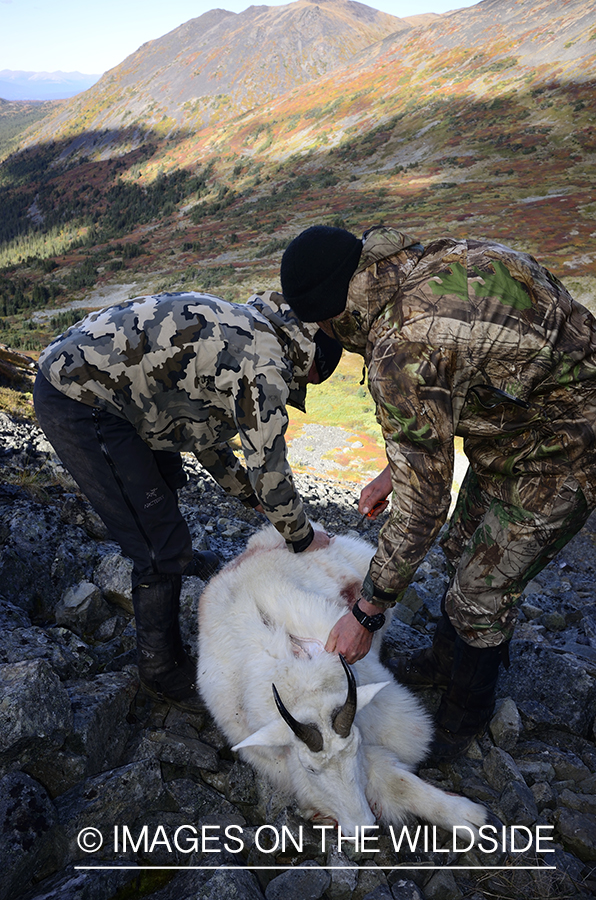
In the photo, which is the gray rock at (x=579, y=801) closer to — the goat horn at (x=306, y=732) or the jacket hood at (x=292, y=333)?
the goat horn at (x=306, y=732)

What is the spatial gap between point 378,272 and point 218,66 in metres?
109

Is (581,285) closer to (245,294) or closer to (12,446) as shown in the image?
(245,294)

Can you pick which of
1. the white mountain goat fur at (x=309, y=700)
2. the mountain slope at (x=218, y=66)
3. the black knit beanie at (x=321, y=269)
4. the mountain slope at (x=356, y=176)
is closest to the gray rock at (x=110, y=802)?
the white mountain goat fur at (x=309, y=700)

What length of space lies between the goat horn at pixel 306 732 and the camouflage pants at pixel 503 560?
3.13 feet

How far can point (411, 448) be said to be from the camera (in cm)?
204

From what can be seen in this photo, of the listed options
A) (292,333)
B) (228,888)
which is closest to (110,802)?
(228,888)

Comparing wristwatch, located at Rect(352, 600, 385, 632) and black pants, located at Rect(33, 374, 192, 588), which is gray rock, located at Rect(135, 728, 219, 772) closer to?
black pants, located at Rect(33, 374, 192, 588)

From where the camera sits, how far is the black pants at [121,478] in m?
2.60

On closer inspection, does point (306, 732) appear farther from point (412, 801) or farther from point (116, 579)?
point (116, 579)

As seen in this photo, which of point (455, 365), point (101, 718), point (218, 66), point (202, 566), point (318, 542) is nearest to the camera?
point (455, 365)

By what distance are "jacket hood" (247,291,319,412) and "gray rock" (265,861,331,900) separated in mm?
2245


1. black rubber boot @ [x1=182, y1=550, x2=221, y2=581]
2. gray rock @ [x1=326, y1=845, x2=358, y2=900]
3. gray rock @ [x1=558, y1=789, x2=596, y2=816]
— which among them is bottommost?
gray rock @ [x1=558, y1=789, x2=596, y2=816]

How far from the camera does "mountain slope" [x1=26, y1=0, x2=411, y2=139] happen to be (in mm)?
79625

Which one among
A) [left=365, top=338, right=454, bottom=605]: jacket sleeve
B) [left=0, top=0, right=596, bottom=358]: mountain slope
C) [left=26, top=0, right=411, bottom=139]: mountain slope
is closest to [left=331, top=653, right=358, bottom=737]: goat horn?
[left=365, top=338, right=454, bottom=605]: jacket sleeve
